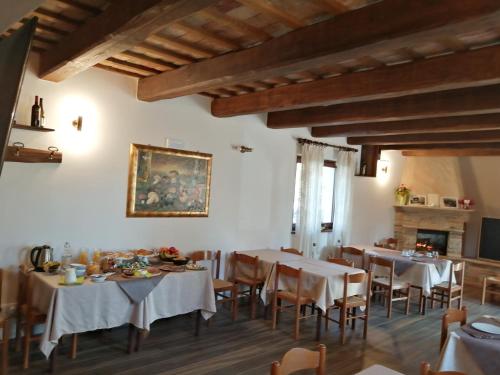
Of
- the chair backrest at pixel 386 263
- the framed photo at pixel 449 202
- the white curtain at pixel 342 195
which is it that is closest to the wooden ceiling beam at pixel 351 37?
the chair backrest at pixel 386 263

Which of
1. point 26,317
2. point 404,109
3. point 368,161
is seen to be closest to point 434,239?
point 368,161

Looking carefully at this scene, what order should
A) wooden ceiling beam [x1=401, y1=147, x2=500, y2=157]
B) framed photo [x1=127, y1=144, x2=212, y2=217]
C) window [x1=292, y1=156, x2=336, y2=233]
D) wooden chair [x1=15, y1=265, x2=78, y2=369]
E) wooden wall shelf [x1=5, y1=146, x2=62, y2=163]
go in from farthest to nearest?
1. wooden ceiling beam [x1=401, y1=147, x2=500, y2=157]
2. window [x1=292, y1=156, x2=336, y2=233]
3. framed photo [x1=127, y1=144, x2=212, y2=217]
4. wooden wall shelf [x1=5, y1=146, x2=62, y2=163]
5. wooden chair [x1=15, y1=265, x2=78, y2=369]

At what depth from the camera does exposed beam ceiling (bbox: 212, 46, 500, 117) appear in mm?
2814

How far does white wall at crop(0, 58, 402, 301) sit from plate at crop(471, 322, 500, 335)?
314 centimetres

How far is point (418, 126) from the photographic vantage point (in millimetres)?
4988

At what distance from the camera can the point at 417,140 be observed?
19.9 ft

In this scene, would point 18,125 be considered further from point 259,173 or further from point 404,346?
point 404,346

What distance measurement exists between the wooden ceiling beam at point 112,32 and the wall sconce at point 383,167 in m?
5.82

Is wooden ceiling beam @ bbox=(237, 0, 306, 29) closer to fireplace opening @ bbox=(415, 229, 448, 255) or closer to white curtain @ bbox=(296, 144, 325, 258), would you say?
white curtain @ bbox=(296, 144, 325, 258)

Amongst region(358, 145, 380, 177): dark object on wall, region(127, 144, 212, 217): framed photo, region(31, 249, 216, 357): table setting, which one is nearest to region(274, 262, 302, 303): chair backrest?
region(31, 249, 216, 357): table setting

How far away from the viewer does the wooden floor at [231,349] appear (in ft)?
10.8

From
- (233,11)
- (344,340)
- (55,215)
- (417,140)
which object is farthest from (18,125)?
(417,140)

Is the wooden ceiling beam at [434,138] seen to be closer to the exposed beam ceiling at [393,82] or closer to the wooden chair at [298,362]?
the exposed beam ceiling at [393,82]

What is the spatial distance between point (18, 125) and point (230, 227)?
8.90 ft
